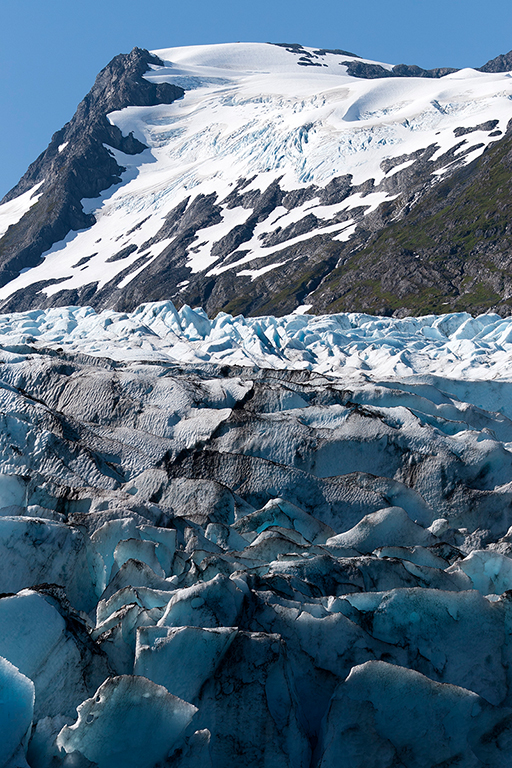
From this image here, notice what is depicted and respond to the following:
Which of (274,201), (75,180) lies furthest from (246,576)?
(75,180)

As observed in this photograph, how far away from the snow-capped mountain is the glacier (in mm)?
73377

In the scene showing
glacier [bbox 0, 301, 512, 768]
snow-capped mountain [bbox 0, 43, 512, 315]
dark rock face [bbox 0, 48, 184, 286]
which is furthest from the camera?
dark rock face [bbox 0, 48, 184, 286]

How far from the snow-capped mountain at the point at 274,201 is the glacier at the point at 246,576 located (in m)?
73.4

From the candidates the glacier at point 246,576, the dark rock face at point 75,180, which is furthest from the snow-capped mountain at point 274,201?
the glacier at point 246,576

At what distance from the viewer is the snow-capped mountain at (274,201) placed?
331 feet

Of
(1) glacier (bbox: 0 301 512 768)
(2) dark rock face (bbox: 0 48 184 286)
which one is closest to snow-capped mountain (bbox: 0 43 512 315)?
(2) dark rock face (bbox: 0 48 184 286)

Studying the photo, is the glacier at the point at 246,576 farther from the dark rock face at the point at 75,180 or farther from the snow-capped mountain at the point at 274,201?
the dark rock face at the point at 75,180

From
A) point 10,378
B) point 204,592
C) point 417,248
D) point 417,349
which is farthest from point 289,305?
point 204,592

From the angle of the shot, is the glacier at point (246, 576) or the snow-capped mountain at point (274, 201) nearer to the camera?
the glacier at point (246, 576)

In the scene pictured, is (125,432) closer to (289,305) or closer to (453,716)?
(453,716)

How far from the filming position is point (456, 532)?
9.40 m

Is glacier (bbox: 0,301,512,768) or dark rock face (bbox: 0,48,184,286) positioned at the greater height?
dark rock face (bbox: 0,48,184,286)

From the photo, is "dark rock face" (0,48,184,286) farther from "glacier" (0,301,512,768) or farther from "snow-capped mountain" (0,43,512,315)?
"glacier" (0,301,512,768)

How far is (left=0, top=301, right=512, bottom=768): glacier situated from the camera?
4.59 metres
